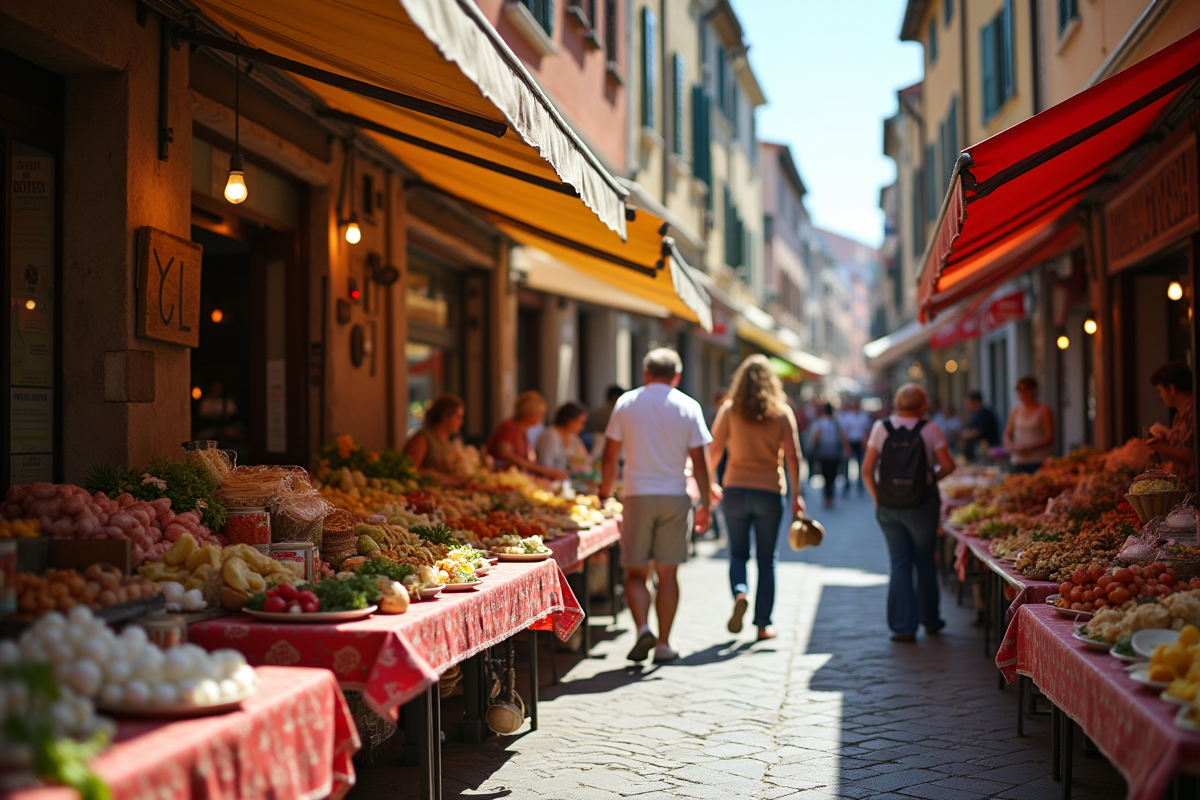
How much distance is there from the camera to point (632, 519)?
743 centimetres

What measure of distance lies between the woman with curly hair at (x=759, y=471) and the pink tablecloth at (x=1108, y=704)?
3470 mm

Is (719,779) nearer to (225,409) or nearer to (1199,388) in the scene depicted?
(1199,388)

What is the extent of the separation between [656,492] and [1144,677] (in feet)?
14.3

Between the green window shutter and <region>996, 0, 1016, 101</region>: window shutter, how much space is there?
18.5 ft

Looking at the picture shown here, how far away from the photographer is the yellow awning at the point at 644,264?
819 cm

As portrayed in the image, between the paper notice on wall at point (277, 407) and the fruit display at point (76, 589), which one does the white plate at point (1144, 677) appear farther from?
the paper notice on wall at point (277, 407)

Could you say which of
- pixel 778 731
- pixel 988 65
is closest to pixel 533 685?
pixel 778 731

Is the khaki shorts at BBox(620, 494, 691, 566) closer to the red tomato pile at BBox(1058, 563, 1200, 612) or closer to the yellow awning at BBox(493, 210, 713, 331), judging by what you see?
the yellow awning at BBox(493, 210, 713, 331)

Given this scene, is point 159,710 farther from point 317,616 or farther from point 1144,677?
point 1144,677

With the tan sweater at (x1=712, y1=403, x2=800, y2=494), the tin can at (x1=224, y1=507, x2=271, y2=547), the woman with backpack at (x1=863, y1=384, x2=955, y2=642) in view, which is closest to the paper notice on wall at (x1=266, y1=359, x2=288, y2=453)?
the tan sweater at (x1=712, y1=403, x2=800, y2=494)

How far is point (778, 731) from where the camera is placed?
18.8 ft

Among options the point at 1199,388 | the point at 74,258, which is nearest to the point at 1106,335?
the point at 1199,388

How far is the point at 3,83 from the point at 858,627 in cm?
673

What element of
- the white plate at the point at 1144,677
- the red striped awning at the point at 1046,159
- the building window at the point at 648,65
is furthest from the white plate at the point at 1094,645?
the building window at the point at 648,65
